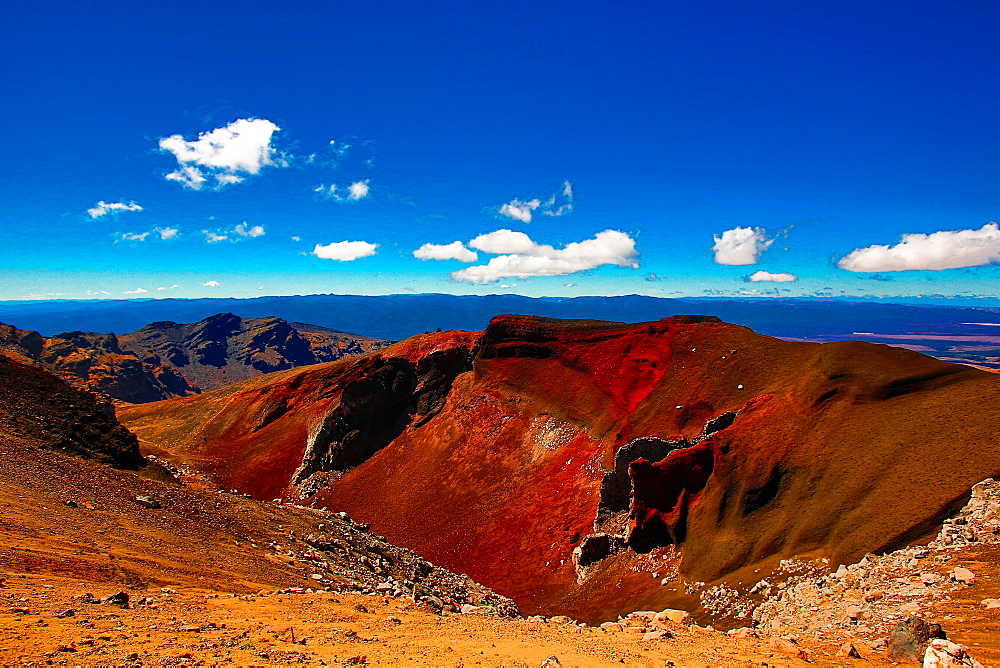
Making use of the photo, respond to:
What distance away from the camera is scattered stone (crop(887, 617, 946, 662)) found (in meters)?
12.4

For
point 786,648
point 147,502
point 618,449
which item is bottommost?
point 618,449

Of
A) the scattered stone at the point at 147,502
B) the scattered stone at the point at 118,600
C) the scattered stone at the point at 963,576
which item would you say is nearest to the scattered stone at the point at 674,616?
the scattered stone at the point at 963,576

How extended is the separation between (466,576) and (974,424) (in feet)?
115

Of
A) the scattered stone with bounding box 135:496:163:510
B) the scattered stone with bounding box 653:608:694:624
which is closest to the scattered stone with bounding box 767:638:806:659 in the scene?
the scattered stone with bounding box 653:608:694:624

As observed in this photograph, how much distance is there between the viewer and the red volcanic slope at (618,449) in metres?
Result: 26.6

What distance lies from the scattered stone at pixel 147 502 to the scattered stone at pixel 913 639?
32.9m

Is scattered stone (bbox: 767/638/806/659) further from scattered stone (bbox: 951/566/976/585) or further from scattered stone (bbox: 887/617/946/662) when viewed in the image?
scattered stone (bbox: 951/566/976/585)

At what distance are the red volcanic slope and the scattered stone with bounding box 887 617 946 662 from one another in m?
10.9

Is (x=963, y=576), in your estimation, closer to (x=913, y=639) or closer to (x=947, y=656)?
(x=913, y=639)

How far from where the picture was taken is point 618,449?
4034 cm

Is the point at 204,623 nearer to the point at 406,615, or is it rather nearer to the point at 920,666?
the point at 406,615

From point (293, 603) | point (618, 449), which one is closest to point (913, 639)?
point (293, 603)

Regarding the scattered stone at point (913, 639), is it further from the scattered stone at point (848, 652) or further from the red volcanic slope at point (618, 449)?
the red volcanic slope at point (618, 449)

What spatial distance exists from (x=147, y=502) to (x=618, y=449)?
32.3 metres
